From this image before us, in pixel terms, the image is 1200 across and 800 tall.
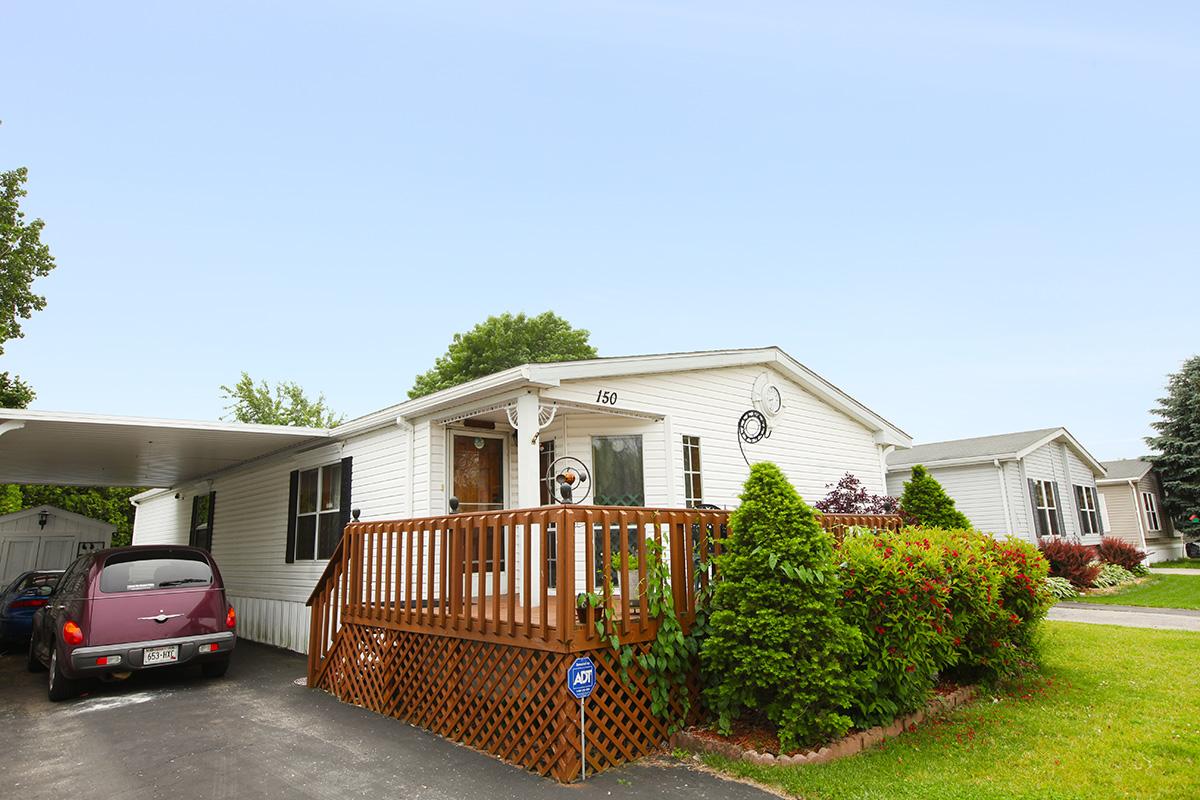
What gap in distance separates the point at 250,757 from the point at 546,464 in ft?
15.9

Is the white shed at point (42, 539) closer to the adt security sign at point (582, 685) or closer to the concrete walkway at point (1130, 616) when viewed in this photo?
the adt security sign at point (582, 685)

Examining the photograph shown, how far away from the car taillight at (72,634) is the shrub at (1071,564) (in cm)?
1722

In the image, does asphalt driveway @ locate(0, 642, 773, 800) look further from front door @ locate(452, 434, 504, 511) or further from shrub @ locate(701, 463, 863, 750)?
front door @ locate(452, 434, 504, 511)

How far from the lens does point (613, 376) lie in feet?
26.7

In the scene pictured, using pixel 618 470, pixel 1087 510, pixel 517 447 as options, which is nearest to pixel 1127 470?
pixel 1087 510

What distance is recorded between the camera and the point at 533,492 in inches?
281

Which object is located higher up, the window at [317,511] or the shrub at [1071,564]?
the window at [317,511]

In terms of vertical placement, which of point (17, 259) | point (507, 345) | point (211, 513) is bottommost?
point (211, 513)

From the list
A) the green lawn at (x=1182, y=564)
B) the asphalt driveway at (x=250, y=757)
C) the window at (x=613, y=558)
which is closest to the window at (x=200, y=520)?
the asphalt driveway at (x=250, y=757)

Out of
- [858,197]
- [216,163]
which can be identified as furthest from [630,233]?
[216,163]

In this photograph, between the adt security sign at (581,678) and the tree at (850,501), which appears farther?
the tree at (850,501)

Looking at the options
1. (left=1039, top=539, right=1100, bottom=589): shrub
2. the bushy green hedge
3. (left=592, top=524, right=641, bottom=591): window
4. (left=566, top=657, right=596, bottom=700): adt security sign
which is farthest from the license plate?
(left=1039, top=539, right=1100, bottom=589): shrub

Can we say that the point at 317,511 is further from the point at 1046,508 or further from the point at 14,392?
the point at 1046,508

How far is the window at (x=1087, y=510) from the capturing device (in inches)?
787
